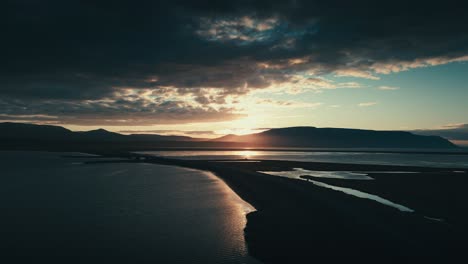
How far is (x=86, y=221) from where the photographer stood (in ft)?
54.7

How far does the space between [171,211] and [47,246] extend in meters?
7.68

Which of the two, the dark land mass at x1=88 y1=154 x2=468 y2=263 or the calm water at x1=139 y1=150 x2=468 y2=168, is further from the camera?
the calm water at x1=139 y1=150 x2=468 y2=168

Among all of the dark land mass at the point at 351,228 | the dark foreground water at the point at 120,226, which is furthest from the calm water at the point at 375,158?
the dark foreground water at the point at 120,226

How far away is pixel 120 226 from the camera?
51.5ft

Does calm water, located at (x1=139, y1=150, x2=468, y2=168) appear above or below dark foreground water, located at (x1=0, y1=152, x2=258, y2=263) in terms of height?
above

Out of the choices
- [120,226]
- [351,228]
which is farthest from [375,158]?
[120,226]

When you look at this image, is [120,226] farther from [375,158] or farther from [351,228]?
[375,158]

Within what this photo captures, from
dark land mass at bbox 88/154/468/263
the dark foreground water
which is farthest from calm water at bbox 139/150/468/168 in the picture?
the dark foreground water

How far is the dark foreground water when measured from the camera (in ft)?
38.3

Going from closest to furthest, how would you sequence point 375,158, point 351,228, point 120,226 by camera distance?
point 351,228
point 120,226
point 375,158

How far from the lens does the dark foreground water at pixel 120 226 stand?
11.7 m

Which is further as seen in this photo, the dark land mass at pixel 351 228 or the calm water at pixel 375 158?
the calm water at pixel 375 158

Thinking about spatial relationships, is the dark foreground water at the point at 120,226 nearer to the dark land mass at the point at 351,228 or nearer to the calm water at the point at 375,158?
the dark land mass at the point at 351,228

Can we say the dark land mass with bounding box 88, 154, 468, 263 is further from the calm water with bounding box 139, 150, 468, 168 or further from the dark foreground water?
the calm water with bounding box 139, 150, 468, 168
